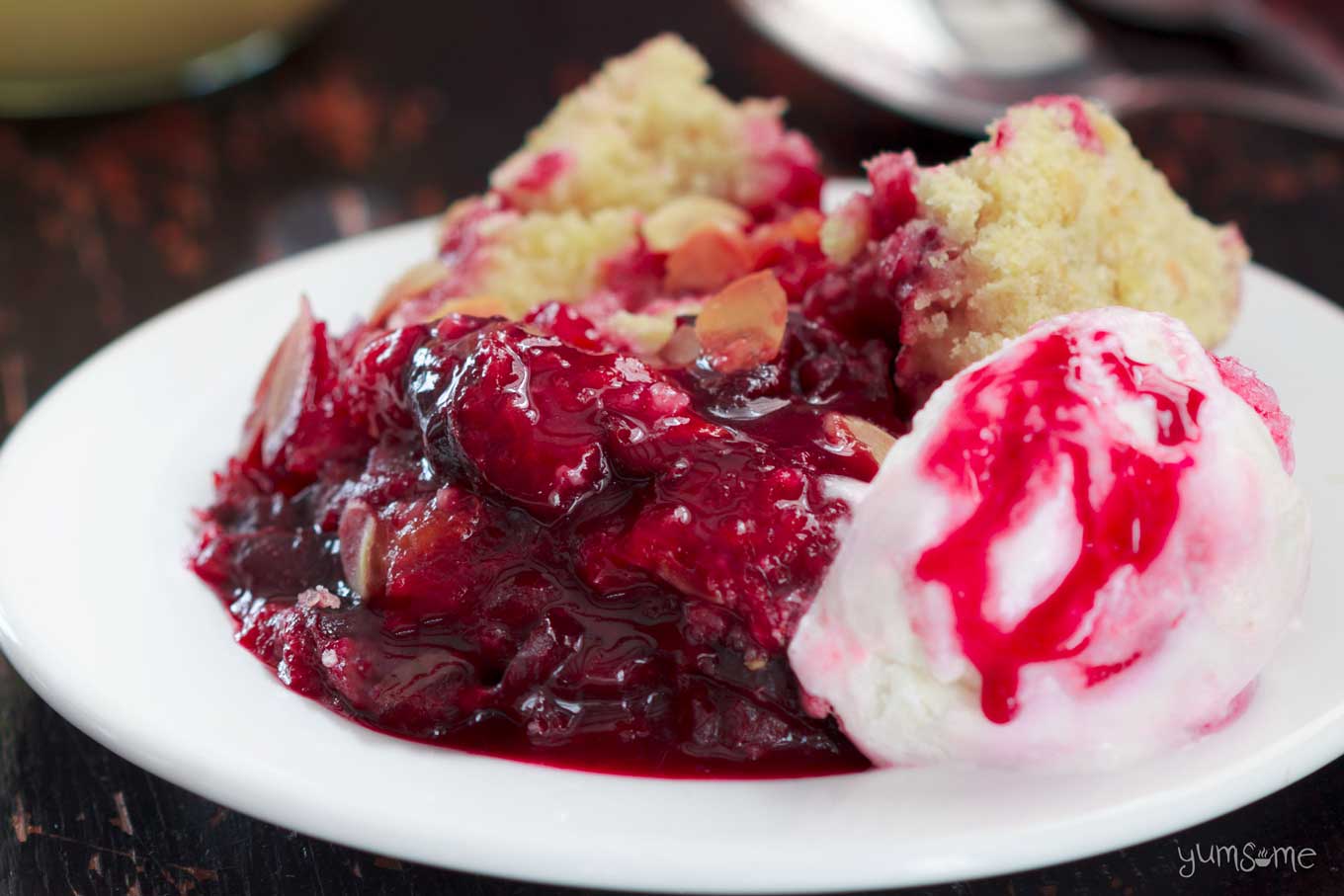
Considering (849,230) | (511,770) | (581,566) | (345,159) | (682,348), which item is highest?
(849,230)

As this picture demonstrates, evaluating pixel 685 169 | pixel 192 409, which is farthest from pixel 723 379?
pixel 192 409

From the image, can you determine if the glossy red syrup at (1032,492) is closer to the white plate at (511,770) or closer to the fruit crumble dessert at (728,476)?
the fruit crumble dessert at (728,476)

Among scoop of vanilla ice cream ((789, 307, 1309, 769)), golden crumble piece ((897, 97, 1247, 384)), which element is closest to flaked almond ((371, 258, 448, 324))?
golden crumble piece ((897, 97, 1247, 384))

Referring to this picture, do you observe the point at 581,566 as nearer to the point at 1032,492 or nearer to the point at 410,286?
the point at 1032,492

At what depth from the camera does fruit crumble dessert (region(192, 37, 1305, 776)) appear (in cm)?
171

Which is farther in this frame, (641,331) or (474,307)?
(474,307)

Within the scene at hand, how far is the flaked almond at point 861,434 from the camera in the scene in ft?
6.18

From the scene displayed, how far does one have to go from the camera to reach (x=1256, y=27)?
457 centimetres

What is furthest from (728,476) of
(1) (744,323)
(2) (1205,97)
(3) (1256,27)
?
(3) (1256,27)

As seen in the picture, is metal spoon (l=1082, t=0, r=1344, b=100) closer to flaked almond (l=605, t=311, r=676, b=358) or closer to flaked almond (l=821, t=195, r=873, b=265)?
flaked almond (l=821, t=195, r=873, b=265)

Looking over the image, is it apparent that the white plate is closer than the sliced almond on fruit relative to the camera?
Yes

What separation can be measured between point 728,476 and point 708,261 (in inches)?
29.4

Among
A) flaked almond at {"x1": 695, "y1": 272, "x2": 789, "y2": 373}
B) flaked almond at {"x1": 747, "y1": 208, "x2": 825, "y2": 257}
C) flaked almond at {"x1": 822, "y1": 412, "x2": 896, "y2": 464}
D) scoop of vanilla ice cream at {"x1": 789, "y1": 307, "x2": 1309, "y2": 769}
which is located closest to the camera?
scoop of vanilla ice cream at {"x1": 789, "y1": 307, "x2": 1309, "y2": 769}

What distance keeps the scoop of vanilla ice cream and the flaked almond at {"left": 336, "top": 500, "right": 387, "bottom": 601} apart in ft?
2.04
